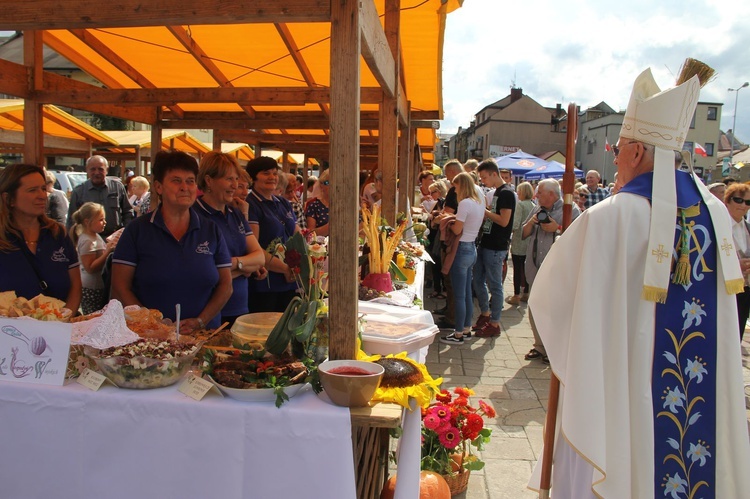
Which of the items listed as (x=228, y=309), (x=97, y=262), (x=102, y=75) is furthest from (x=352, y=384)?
(x=102, y=75)

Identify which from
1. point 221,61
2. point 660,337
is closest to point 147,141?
point 221,61

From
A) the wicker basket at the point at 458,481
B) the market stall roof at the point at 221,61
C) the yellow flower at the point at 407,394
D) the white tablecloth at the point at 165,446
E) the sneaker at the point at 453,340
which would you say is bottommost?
the wicker basket at the point at 458,481

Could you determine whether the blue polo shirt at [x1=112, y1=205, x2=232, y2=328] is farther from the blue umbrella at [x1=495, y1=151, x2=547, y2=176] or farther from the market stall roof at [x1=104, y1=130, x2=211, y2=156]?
the blue umbrella at [x1=495, y1=151, x2=547, y2=176]

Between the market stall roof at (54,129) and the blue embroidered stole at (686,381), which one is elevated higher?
the market stall roof at (54,129)

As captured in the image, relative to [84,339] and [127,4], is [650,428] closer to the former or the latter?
[84,339]

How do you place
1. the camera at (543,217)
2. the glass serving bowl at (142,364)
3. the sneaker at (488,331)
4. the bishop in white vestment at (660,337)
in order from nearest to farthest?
1. the glass serving bowl at (142,364)
2. the bishop in white vestment at (660,337)
3. the camera at (543,217)
4. the sneaker at (488,331)

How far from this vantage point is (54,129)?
1165cm

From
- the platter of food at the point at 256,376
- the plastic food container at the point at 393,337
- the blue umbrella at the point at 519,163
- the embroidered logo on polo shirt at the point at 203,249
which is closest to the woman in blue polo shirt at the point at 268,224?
the embroidered logo on polo shirt at the point at 203,249

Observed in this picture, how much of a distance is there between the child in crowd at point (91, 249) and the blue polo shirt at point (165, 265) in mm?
1454

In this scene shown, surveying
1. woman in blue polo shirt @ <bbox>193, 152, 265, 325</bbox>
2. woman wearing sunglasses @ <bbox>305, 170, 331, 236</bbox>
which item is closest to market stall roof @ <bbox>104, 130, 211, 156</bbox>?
woman wearing sunglasses @ <bbox>305, 170, 331, 236</bbox>

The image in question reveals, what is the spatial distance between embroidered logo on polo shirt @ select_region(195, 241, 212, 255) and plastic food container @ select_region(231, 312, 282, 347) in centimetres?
65

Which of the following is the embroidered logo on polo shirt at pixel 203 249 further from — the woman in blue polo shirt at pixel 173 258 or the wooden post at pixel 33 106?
the wooden post at pixel 33 106

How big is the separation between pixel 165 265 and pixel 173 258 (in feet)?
0.18

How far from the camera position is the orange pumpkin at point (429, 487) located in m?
2.89
